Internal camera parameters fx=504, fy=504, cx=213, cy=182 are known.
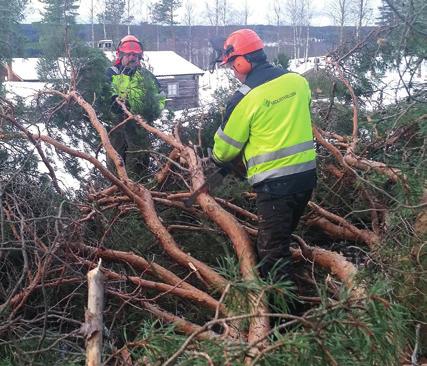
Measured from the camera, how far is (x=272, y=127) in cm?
302

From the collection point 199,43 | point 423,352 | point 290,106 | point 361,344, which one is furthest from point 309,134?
point 199,43

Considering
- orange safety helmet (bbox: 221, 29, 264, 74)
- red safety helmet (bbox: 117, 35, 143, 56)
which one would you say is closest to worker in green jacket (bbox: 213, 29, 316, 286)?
orange safety helmet (bbox: 221, 29, 264, 74)

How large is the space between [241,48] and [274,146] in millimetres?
679

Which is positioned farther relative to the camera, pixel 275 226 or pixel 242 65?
pixel 242 65

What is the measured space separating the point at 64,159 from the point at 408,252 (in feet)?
10.4

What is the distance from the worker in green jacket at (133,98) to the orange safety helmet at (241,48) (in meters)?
2.06

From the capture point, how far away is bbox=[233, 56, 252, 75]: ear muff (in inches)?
127

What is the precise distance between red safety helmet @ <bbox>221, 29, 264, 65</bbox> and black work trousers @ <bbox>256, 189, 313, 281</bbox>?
35.4 inches

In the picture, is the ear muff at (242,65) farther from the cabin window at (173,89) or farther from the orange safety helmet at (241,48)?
the cabin window at (173,89)

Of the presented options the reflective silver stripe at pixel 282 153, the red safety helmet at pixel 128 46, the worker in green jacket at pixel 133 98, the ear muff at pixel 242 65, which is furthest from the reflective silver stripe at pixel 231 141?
the red safety helmet at pixel 128 46

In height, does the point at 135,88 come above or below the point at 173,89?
above

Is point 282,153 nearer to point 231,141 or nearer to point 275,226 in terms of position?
point 231,141

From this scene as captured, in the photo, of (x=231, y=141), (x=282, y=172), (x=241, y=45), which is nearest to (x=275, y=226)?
(x=282, y=172)

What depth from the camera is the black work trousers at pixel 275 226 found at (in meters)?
2.98
